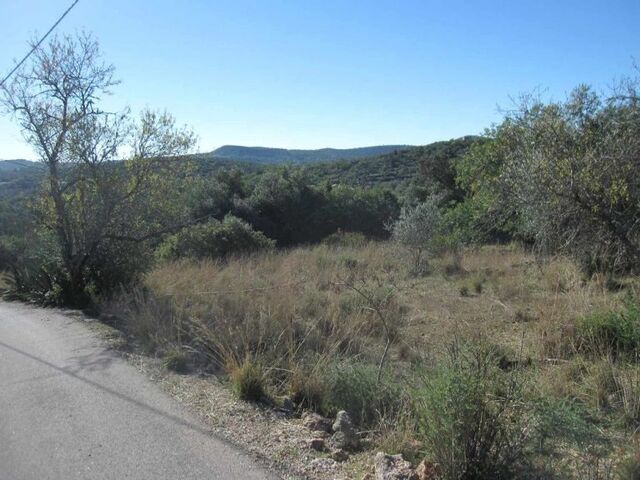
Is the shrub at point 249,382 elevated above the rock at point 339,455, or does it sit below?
above

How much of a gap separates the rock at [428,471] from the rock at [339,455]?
654mm

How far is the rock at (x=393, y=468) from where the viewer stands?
3.52 metres

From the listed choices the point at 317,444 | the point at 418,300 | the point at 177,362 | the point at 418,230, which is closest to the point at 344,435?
the point at 317,444

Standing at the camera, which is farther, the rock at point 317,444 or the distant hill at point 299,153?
the distant hill at point 299,153

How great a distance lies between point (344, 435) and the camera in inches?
169

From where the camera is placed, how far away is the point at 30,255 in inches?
480

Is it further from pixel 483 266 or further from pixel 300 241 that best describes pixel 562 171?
pixel 300 241

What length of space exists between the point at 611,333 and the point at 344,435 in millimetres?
3929

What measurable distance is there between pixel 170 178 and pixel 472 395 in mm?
9413

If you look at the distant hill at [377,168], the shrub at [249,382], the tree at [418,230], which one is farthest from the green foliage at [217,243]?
the distant hill at [377,168]

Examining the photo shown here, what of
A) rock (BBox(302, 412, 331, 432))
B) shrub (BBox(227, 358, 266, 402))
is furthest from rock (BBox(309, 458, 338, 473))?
shrub (BBox(227, 358, 266, 402))

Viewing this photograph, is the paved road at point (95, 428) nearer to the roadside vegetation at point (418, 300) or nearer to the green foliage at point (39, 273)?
the roadside vegetation at point (418, 300)

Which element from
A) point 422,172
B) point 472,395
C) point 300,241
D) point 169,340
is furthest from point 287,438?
point 422,172

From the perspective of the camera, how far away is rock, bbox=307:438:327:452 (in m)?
4.19
